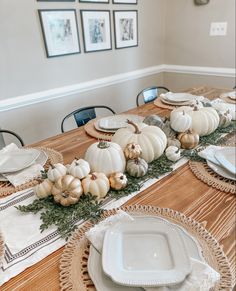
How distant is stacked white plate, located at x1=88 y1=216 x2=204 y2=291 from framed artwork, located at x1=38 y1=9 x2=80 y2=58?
1.93 m

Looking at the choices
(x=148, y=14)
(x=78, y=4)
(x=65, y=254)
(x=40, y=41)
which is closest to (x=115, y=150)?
(x=65, y=254)

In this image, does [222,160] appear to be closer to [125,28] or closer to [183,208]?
[183,208]

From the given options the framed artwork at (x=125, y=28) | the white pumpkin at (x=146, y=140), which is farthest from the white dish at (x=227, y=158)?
the framed artwork at (x=125, y=28)

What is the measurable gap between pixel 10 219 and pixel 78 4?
211 cm

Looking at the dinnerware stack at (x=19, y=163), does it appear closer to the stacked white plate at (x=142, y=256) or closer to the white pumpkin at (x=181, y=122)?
the stacked white plate at (x=142, y=256)

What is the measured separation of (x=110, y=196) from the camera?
81 centimetres

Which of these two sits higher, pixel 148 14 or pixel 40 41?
pixel 148 14

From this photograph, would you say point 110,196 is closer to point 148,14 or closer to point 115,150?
point 115,150

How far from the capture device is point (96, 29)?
2426 millimetres

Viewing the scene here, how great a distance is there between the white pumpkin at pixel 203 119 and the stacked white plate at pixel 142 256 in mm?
604

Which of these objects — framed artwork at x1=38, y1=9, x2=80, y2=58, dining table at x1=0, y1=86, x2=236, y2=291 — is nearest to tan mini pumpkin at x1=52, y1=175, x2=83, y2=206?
dining table at x1=0, y1=86, x2=236, y2=291

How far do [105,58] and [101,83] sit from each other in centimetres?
27

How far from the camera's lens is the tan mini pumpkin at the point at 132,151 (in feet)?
2.90

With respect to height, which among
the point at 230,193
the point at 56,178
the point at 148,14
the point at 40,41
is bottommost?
the point at 230,193
